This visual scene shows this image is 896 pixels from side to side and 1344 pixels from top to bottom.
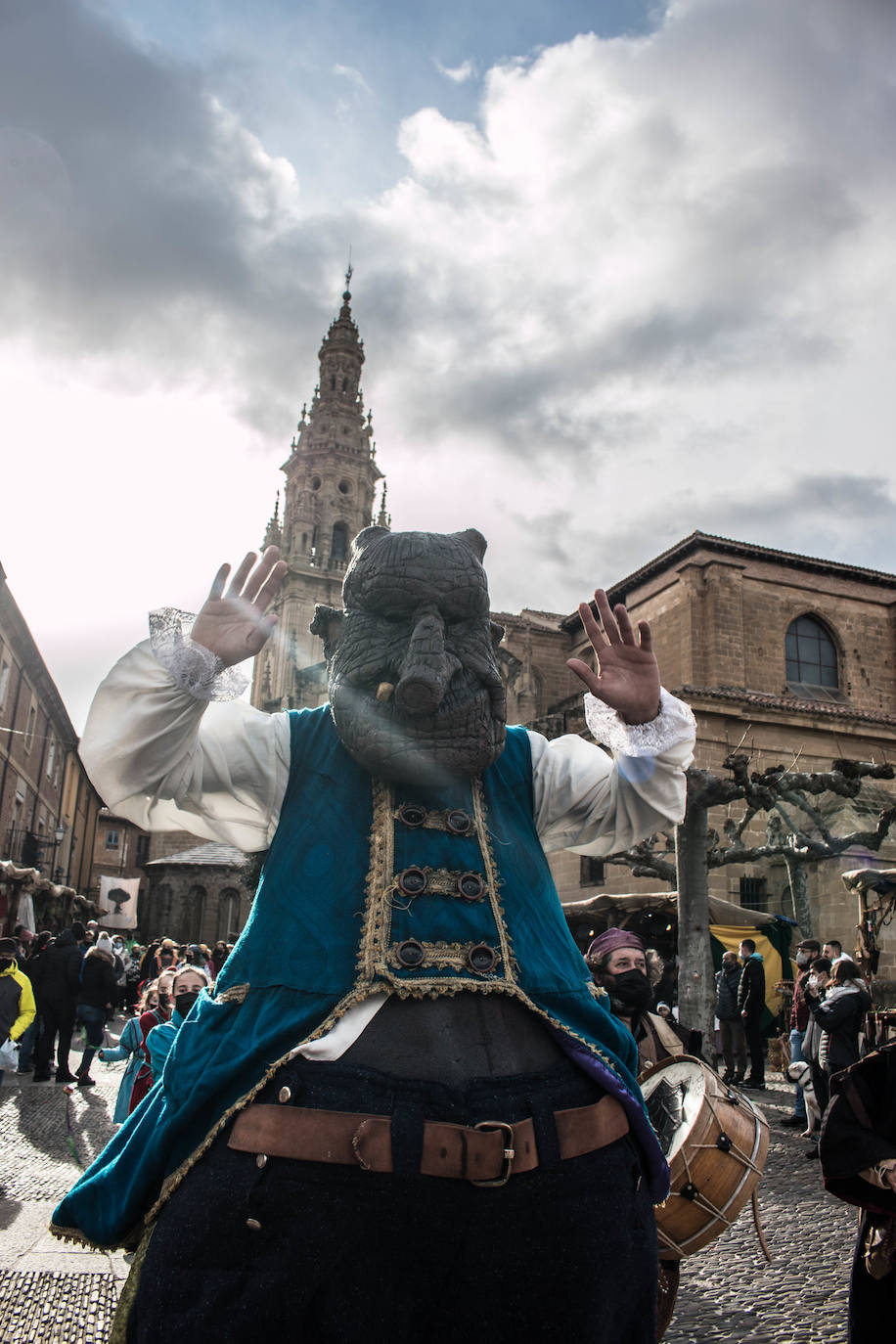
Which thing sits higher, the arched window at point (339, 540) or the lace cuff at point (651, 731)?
the arched window at point (339, 540)

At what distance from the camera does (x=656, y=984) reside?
1194 cm

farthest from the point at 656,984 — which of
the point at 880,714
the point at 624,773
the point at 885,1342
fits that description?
the point at 880,714

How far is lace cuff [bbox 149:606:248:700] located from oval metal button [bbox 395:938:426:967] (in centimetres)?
73

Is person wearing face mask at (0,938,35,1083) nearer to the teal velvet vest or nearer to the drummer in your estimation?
the drummer

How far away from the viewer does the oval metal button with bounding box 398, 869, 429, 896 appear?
2035 millimetres

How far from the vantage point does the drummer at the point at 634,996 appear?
5297mm

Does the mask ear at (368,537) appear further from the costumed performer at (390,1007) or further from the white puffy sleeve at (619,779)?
the white puffy sleeve at (619,779)

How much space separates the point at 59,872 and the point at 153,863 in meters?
11.6

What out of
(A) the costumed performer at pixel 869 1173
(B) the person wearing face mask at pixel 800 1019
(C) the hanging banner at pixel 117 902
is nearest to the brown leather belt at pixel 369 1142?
(A) the costumed performer at pixel 869 1173

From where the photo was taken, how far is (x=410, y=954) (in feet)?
6.38

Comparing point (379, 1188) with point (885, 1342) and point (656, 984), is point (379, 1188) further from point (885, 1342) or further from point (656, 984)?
point (656, 984)

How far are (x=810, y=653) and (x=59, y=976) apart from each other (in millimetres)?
22801

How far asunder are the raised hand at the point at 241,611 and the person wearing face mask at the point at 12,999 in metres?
7.64

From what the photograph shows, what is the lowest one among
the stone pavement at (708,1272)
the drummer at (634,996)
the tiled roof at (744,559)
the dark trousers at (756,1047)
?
the stone pavement at (708,1272)
